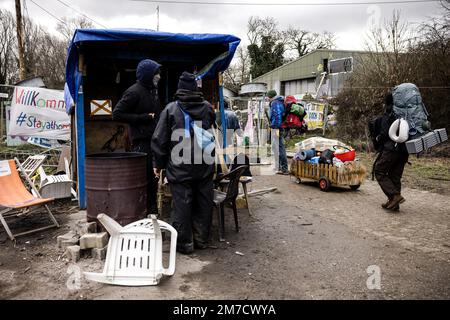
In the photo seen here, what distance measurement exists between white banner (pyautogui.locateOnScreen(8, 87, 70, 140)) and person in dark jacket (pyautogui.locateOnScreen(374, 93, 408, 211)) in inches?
327

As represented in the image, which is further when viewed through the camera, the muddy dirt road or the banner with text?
the banner with text

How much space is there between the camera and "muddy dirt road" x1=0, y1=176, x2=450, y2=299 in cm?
321

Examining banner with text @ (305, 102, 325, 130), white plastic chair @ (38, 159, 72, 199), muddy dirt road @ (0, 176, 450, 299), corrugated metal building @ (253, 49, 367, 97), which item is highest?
corrugated metal building @ (253, 49, 367, 97)

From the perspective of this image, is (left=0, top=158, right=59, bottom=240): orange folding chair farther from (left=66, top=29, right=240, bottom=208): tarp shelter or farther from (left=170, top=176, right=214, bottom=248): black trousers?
(left=170, top=176, right=214, bottom=248): black trousers

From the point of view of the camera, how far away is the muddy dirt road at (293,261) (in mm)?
3215

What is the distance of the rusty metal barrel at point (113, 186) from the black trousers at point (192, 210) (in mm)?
546

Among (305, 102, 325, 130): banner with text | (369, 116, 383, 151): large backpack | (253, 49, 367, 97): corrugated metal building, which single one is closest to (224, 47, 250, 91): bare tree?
(253, 49, 367, 97): corrugated metal building

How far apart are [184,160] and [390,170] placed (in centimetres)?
370

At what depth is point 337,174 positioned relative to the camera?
23.6 feet

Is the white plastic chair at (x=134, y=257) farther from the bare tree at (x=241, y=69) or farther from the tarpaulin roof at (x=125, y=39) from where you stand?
the bare tree at (x=241, y=69)

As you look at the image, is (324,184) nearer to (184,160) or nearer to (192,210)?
(192,210)

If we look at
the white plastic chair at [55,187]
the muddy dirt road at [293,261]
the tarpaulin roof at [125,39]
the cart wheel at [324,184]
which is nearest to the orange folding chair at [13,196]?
the muddy dirt road at [293,261]

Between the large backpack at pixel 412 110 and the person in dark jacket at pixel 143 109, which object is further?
the large backpack at pixel 412 110

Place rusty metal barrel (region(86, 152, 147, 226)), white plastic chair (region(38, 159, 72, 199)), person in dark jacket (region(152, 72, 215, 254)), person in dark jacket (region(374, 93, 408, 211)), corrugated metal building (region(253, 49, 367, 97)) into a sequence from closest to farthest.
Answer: person in dark jacket (region(152, 72, 215, 254)) < rusty metal barrel (region(86, 152, 147, 226)) < person in dark jacket (region(374, 93, 408, 211)) < white plastic chair (region(38, 159, 72, 199)) < corrugated metal building (region(253, 49, 367, 97))
